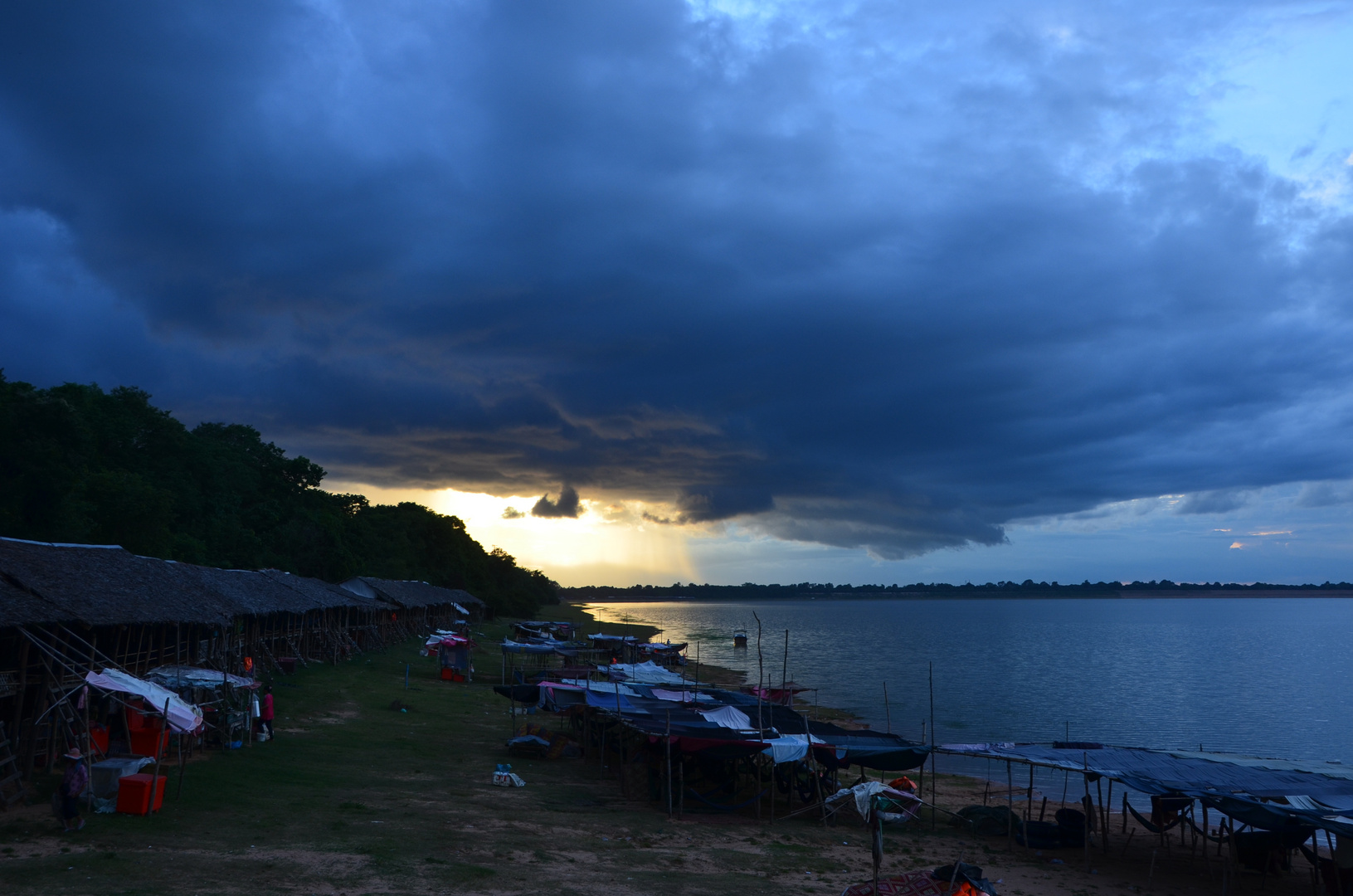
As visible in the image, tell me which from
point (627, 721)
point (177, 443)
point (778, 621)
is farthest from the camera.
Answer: point (778, 621)

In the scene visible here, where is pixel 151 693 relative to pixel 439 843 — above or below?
above

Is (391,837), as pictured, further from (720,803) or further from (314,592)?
(314,592)

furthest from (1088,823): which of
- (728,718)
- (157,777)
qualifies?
(157,777)

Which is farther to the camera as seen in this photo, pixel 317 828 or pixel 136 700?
pixel 136 700

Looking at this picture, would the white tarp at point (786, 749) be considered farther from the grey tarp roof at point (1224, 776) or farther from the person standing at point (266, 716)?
the person standing at point (266, 716)

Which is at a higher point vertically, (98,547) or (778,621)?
(98,547)

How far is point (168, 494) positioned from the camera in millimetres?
52969

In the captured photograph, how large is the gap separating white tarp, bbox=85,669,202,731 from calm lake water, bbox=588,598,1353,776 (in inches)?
1144

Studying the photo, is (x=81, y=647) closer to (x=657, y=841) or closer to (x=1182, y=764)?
(x=657, y=841)

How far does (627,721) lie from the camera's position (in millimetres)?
23734

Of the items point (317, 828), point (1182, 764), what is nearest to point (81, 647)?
point (317, 828)

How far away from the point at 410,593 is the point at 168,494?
68.6ft

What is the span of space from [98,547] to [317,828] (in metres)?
15.2

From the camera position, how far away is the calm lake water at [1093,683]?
45.2 meters
